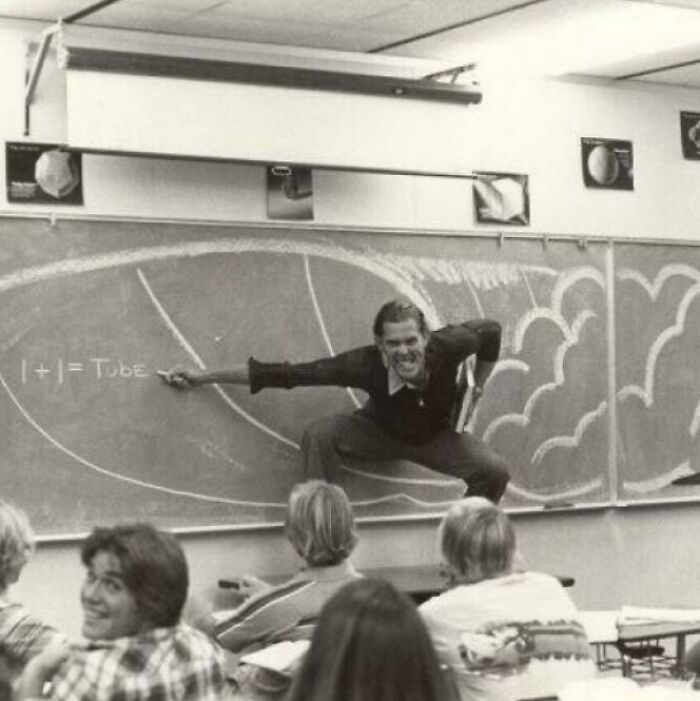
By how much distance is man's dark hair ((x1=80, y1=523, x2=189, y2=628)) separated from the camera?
2.90 metres

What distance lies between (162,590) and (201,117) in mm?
3071

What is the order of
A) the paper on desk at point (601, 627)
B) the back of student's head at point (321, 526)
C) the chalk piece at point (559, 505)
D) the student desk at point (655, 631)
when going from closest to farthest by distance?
1. the back of student's head at point (321, 526)
2. the paper on desk at point (601, 627)
3. the student desk at point (655, 631)
4. the chalk piece at point (559, 505)

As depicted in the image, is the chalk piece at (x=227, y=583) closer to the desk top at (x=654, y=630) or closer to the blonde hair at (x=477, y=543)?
the desk top at (x=654, y=630)

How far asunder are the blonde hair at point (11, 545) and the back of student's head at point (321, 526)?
90 centimetres

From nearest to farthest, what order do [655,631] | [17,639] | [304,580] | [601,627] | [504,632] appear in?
[17,639] → [504,632] → [304,580] → [601,627] → [655,631]

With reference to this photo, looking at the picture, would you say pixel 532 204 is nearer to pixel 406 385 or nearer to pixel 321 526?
pixel 406 385

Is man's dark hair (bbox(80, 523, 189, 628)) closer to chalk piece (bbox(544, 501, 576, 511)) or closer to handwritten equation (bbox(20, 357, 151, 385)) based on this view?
handwritten equation (bbox(20, 357, 151, 385))

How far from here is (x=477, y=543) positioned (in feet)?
12.8

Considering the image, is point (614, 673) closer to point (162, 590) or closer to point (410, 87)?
point (410, 87)

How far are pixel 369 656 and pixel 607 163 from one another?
514 centimetres

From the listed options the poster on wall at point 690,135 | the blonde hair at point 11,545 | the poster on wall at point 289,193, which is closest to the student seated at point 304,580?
the blonde hair at point 11,545

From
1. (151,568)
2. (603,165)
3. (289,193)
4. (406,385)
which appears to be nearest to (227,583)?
(406,385)

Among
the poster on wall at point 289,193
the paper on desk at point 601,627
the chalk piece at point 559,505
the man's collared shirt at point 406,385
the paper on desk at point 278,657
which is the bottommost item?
the paper on desk at point 601,627

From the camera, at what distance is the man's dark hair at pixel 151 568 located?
2902 millimetres
